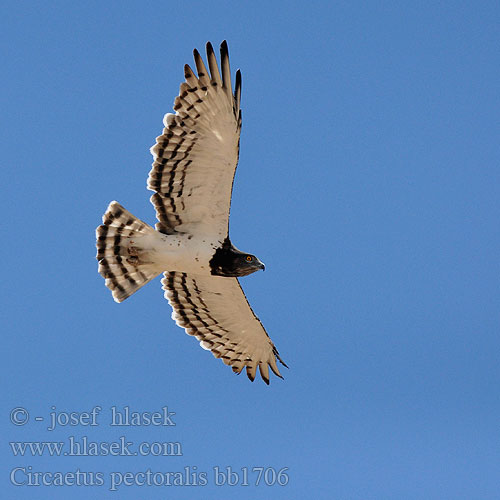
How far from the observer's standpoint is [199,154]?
1234 cm

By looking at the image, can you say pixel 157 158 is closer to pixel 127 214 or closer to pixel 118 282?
pixel 127 214

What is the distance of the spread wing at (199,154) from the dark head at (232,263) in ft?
0.84

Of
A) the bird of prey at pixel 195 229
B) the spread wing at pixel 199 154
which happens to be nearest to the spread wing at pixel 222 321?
the bird of prey at pixel 195 229

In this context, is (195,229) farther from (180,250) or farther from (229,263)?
(229,263)

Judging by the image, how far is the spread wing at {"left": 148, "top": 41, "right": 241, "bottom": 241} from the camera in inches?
472

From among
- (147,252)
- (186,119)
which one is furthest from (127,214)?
(186,119)

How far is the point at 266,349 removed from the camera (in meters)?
14.3

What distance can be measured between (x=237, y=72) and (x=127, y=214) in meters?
2.52

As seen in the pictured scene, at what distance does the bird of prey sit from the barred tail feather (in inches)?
0.5

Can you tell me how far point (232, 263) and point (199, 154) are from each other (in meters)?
1.53

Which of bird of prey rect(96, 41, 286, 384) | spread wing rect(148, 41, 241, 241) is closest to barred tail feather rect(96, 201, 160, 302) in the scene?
bird of prey rect(96, 41, 286, 384)

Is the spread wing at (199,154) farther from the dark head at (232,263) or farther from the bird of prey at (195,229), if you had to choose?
the dark head at (232,263)

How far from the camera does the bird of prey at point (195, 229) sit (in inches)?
476

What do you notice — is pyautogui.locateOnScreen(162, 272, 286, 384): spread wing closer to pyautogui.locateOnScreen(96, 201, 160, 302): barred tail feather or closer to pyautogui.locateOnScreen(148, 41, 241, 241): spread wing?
pyautogui.locateOnScreen(96, 201, 160, 302): barred tail feather
